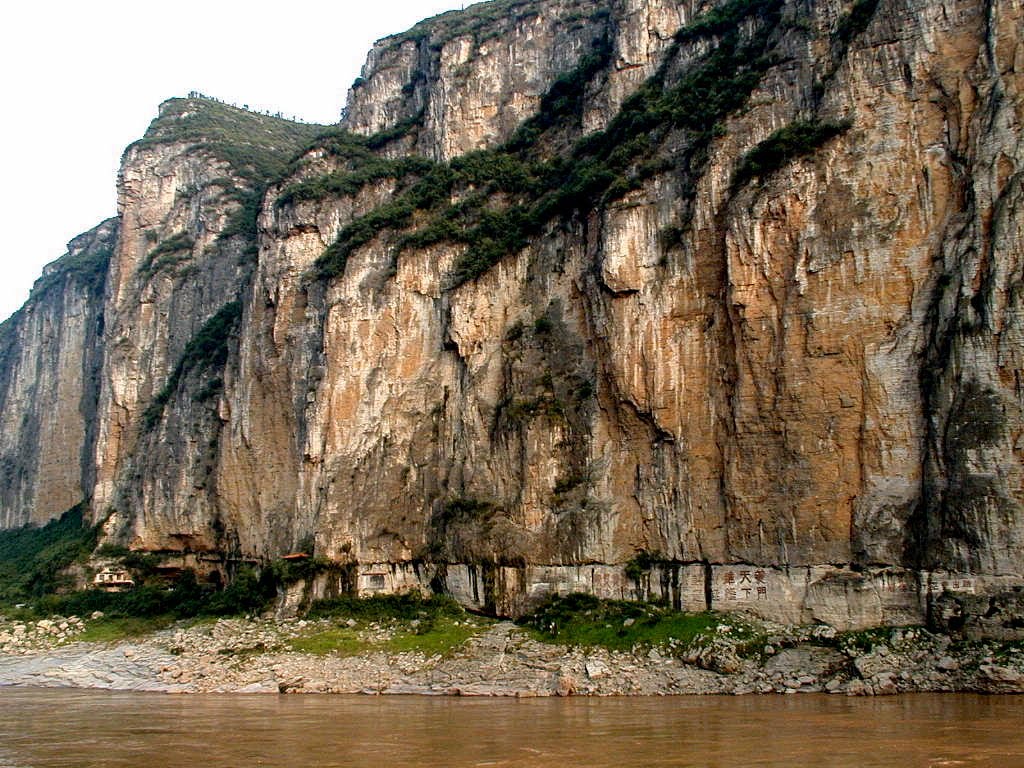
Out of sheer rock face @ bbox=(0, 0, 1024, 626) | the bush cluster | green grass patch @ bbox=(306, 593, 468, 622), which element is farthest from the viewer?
the bush cluster

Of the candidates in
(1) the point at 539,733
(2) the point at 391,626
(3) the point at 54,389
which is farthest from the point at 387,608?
(3) the point at 54,389

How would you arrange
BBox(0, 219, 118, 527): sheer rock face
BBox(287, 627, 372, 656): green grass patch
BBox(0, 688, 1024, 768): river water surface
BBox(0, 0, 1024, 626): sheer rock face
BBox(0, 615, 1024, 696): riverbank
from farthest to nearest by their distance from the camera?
BBox(0, 219, 118, 527): sheer rock face < BBox(287, 627, 372, 656): green grass patch < BBox(0, 0, 1024, 626): sheer rock face < BBox(0, 615, 1024, 696): riverbank < BBox(0, 688, 1024, 768): river water surface

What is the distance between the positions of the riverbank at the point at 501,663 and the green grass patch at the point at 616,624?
39cm

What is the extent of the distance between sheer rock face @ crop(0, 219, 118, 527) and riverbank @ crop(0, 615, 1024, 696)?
33398mm

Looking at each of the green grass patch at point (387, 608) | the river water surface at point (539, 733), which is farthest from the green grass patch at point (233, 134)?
the river water surface at point (539, 733)

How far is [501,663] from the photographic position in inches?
1328

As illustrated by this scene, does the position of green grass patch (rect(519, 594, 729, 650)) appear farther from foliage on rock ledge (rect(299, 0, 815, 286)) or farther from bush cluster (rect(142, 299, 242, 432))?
bush cluster (rect(142, 299, 242, 432))

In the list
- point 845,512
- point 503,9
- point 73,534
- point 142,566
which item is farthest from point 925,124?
point 73,534

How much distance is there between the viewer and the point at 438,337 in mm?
46031

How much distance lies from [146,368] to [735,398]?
44.1 metres

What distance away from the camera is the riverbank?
28.4 metres

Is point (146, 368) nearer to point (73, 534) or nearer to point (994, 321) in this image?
point (73, 534)

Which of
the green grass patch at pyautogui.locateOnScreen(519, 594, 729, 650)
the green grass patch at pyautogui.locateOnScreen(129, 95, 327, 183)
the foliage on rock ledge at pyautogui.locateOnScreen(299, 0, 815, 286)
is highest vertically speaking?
the green grass patch at pyautogui.locateOnScreen(129, 95, 327, 183)

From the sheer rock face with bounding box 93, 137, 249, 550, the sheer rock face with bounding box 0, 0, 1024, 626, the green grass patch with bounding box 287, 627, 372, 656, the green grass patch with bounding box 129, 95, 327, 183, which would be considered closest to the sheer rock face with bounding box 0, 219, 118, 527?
the sheer rock face with bounding box 93, 137, 249, 550
